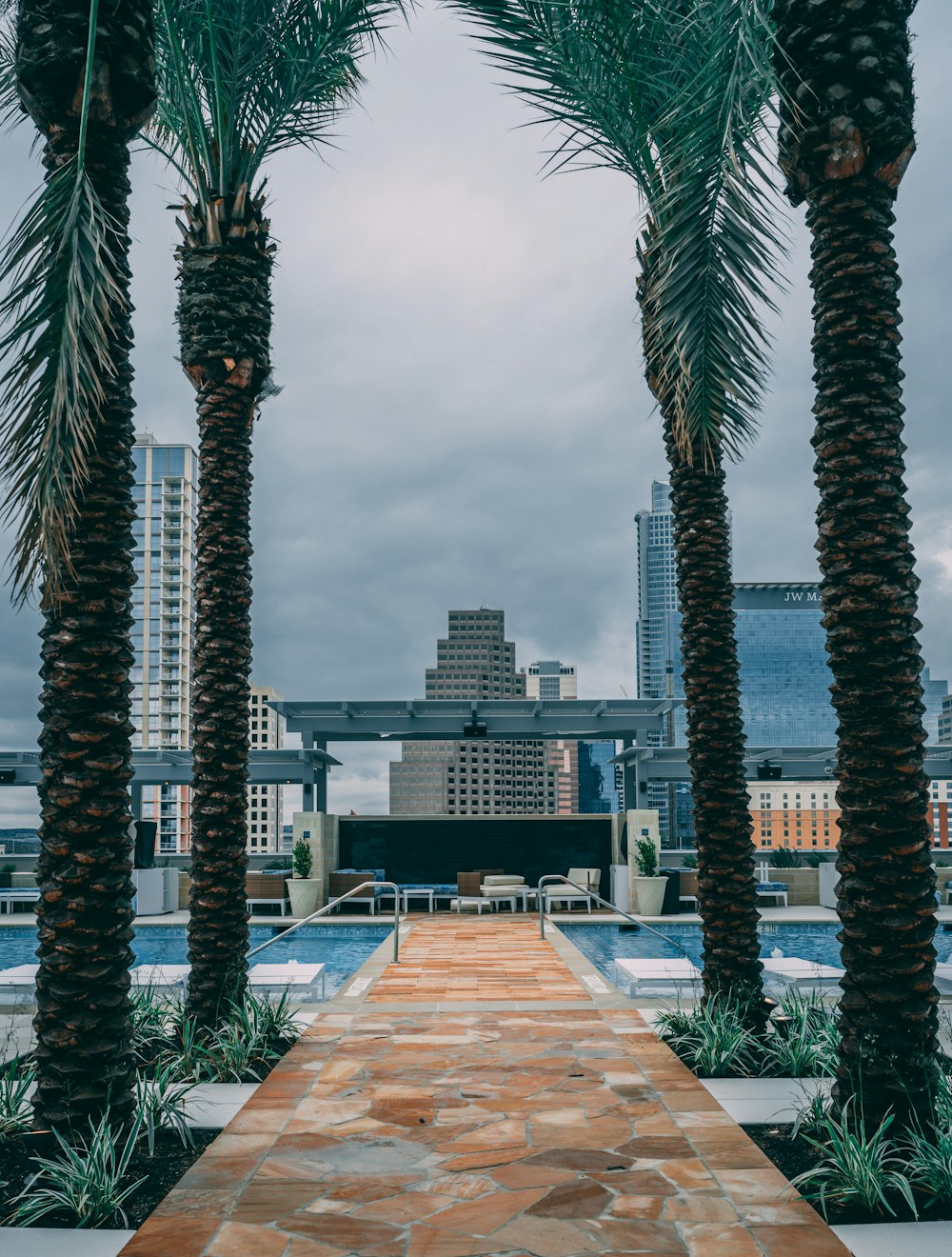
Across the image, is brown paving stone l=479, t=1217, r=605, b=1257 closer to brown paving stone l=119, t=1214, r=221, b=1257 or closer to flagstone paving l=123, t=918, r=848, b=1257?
flagstone paving l=123, t=918, r=848, b=1257

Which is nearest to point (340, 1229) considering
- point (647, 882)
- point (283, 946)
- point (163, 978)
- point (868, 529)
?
point (868, 529)

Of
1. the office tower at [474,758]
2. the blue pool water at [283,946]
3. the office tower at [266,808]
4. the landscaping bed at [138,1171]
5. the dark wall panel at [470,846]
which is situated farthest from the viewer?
the office tower at [266,808]

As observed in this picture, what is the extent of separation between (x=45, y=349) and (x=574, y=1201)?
451 centimetres

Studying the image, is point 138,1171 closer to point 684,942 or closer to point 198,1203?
point 198,1203

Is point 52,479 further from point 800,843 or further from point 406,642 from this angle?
point 406,642

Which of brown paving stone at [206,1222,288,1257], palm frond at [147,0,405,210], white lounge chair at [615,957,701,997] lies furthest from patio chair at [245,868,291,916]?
brown paving stone at [206,1222,288,1257]

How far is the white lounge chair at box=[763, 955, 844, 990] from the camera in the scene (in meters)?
9.59

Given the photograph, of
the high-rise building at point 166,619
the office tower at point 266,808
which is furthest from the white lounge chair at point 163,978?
the office tower at point 266,808

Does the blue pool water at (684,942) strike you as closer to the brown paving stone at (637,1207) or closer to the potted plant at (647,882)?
the potted plant at (647,882)

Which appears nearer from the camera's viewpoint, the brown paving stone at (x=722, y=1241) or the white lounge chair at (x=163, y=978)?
the brown paving stone at (x=722, y=1241)

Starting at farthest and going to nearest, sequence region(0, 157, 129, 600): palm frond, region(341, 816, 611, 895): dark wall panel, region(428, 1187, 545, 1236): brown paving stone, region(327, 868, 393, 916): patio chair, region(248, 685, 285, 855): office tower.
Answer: region(248, 685, 285, 855): office tower → region(341, 816, 611, 895): dark wall panel → region(327, 868, 393, 916): patio chair → region(0, 157, 129, 600): palm frond → region(428, 1187, 545, 1236): brown paving stone

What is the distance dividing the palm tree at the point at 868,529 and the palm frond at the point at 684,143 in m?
0.40

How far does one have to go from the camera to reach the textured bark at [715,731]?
7.44 meters

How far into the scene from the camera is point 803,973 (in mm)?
9695
